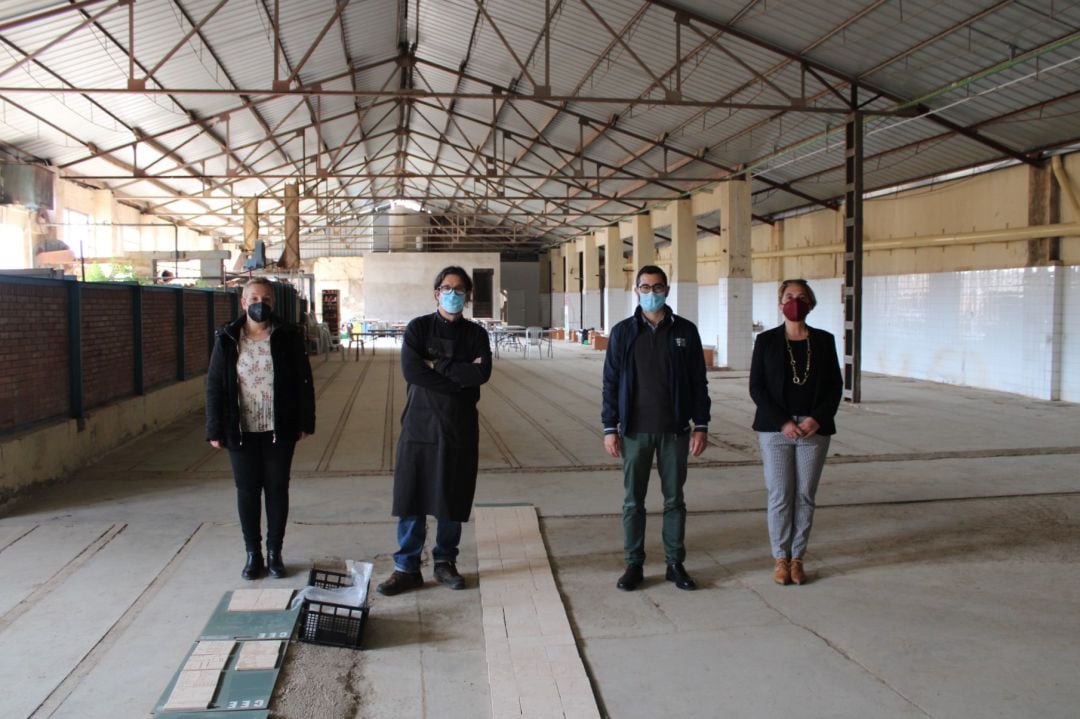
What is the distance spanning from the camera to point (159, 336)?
9.85 metres

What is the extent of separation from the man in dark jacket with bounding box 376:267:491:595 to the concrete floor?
311 millimetres

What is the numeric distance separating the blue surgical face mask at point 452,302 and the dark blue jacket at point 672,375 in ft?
2.66

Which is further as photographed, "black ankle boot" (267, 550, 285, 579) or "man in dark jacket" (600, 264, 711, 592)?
"black ankle boot" (267, 550, 285, 579)

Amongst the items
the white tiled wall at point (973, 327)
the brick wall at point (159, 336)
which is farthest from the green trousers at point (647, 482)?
the white tiled wall at point (973, 327)

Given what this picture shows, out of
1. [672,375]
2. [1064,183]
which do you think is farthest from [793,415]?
[1064,183]

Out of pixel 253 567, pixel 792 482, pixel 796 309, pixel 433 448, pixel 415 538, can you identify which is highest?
pixel 796 309

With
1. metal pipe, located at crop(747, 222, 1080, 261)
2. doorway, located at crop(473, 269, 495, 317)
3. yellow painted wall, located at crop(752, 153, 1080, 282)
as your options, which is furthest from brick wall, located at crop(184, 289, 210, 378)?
doorway, located at crop(473, 269, 495, 317)

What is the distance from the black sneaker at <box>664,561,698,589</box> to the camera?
4.17m

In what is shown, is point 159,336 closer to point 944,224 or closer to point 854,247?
point 854,247

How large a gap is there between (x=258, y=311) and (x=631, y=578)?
2.44m

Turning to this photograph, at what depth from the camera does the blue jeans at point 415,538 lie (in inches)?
163

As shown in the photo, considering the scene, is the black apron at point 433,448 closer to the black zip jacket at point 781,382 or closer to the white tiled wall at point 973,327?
the black zip jacket at point 781,382

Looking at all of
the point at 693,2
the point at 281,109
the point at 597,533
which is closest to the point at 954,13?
the point at 693,2

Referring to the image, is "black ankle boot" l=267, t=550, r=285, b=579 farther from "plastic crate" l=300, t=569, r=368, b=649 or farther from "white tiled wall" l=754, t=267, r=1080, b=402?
"white tiled wall" l=754, t=267, r=1080, b=402
